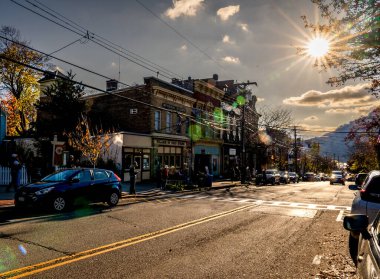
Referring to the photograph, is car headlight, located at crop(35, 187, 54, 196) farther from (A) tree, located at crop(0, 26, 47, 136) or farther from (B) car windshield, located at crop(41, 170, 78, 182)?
(A) tree, located at crop(0, 26, 47, 136)

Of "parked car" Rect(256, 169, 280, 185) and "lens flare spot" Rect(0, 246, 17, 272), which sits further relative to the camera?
"parked car" Rect(256, 169, 280, 185)

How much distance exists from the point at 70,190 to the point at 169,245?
6.33 m

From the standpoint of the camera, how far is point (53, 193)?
11.5 metres

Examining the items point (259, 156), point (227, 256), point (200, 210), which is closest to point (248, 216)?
A: point (200, 210)

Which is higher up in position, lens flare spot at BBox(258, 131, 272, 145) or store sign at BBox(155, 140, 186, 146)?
lens flare spot at BBox(258, 131, 272, 145)

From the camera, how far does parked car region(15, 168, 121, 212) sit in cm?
1130

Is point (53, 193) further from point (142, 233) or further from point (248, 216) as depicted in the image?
point (248, 216)

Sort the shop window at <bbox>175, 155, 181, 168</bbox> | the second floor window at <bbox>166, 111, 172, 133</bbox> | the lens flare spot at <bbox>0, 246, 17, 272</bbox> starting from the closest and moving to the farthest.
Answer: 1. the lens flare spot at <bbox>0, 246, 17, 272</bbox>
2. the second floor window at <bbox>166, 111, 172, 133</bbox>
3. the shop window at <bbox>175, 155, 181, 168</bbox>

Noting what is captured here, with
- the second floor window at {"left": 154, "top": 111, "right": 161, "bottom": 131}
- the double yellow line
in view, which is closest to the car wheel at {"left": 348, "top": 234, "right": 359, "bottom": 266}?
the double yellow line

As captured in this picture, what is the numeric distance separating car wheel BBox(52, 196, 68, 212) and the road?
1.90 feet

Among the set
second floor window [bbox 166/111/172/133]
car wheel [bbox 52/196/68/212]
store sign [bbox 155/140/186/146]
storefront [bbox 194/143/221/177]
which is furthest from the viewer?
A: storefront [bbox 194/143/221/177]

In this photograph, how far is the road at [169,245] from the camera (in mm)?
5547

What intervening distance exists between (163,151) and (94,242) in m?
25.5

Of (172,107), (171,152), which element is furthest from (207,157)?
(172,107)
